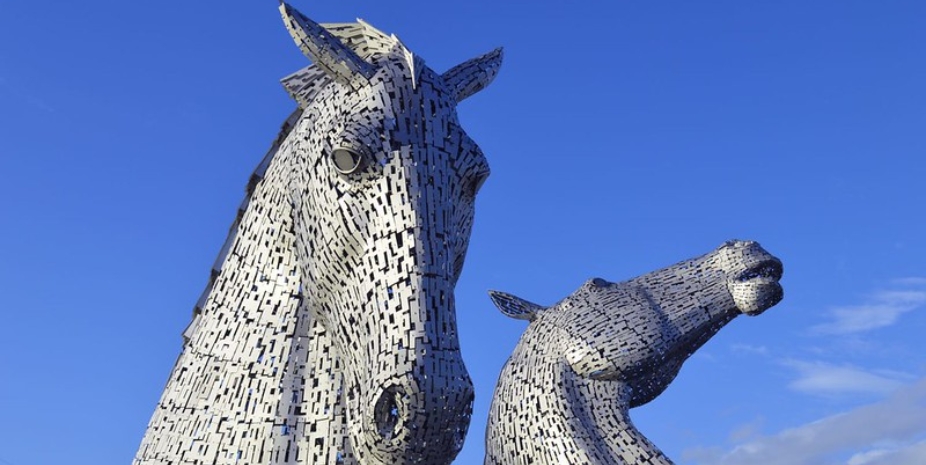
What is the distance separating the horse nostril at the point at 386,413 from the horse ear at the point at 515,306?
137 inches

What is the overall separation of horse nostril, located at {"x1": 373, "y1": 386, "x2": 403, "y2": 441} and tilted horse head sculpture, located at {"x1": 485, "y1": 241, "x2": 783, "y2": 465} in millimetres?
2789

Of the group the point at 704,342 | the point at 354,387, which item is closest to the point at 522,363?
the point at 704,342

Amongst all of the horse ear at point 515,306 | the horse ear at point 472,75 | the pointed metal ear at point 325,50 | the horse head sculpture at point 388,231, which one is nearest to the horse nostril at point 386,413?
the horse head sculpture at point 388,231

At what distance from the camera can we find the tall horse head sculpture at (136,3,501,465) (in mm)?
1735

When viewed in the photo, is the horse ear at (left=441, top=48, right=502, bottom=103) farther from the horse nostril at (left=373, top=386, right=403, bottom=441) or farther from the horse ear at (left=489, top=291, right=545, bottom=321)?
the horse ear at (left=489, top=291, right=545, bottom=321)

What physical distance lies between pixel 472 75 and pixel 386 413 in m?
1.03

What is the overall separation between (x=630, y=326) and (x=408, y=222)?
308 centimetres

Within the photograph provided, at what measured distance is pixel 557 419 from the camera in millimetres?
4480

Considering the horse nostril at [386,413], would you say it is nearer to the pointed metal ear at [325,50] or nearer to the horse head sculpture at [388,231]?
the horse head sculpture at [388,231]

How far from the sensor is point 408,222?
1.86 metres

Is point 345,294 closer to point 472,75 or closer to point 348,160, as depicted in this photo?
point 348,160

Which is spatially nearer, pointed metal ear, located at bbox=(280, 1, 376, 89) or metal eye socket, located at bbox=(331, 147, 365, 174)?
metal eye socket, located at bbox=(331, 147, 365, 174)

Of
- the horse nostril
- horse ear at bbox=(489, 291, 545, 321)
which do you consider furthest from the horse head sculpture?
horse ear at bbox=(489, 291, 545, 321)

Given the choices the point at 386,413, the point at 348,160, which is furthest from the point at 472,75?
the point at 386,413
